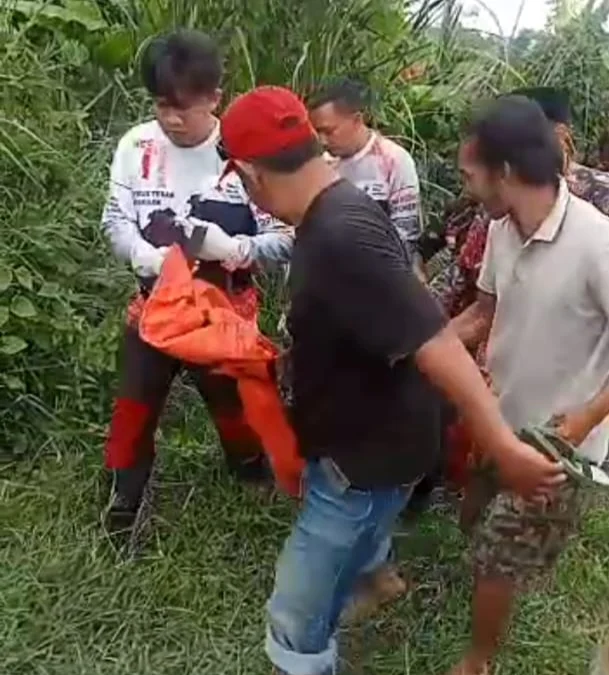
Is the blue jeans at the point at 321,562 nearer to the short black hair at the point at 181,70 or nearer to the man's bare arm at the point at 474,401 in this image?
the man's bare arm at the point at 474,401

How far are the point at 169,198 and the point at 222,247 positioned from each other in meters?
0.21

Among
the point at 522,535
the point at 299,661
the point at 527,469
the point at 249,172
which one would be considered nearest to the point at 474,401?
the point at 527,469

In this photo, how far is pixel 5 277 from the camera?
4.51 metres

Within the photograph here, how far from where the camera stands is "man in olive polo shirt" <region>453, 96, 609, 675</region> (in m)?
2.90

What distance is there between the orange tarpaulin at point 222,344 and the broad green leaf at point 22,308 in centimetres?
114

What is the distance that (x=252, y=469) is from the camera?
423 centimetres

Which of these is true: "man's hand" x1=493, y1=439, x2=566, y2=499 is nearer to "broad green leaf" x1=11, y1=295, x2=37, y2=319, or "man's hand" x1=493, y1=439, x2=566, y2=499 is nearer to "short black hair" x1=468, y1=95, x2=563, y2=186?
"short black hair" x1=468, y1=95, x2=563, y2=186

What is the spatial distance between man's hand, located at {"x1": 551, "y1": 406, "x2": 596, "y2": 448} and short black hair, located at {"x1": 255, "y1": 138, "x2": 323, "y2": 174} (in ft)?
2.64

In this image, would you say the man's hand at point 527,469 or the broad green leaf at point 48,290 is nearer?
the man's hand at point 527,469

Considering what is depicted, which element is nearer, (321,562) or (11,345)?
(321,562)

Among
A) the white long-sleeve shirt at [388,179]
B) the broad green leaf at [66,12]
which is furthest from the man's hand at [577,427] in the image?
the broad green leaf at [66,12]

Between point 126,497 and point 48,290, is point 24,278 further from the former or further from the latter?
point 126,497

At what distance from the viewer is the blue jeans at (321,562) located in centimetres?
282

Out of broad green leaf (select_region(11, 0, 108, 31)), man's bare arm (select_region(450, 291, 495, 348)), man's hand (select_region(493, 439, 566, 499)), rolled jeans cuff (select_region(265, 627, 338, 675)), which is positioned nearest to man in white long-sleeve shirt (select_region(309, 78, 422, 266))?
man's bare arm (select_region(450, 291, 495, 348))
